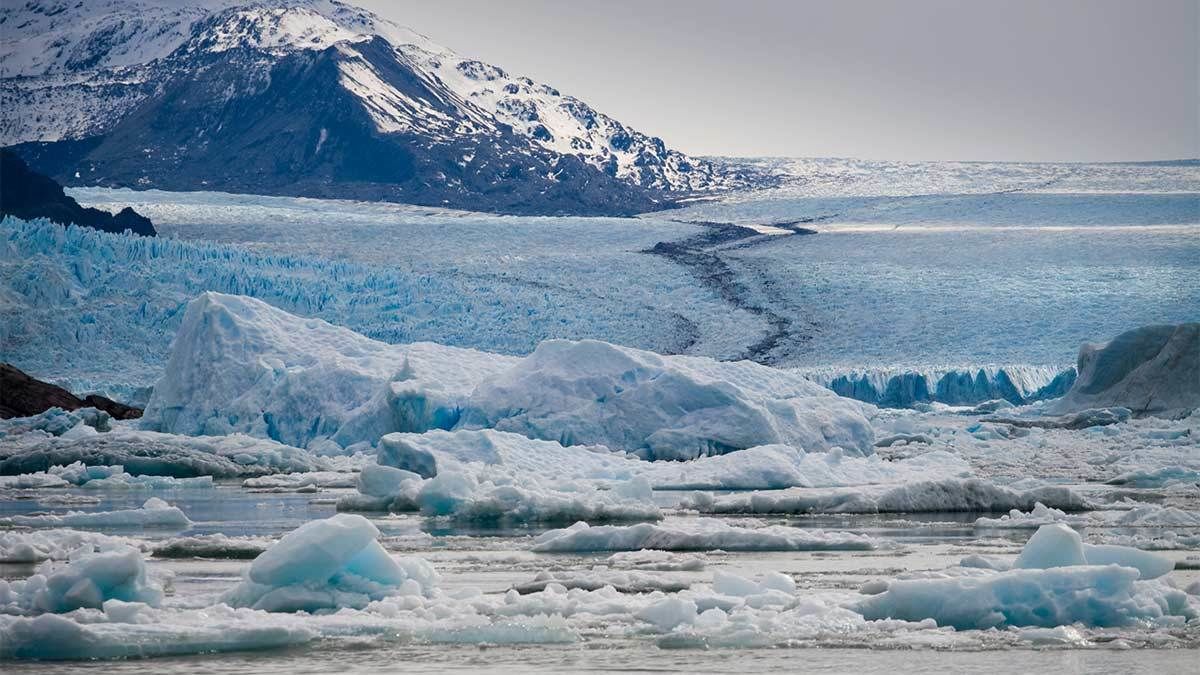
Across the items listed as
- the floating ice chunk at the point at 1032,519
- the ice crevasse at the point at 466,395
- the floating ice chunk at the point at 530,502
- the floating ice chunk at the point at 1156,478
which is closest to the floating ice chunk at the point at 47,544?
the floating ice chunk at the point at 530,502

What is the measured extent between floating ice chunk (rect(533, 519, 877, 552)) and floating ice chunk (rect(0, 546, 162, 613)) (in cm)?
292

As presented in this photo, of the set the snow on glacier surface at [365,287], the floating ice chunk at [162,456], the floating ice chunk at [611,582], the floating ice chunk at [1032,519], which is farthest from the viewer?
the snow on glacier surface at [365,287]

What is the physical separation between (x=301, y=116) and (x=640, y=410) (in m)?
38.1

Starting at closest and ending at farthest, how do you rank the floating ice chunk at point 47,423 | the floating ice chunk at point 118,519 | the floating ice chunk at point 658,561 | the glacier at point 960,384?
the floating ice chunk at point 658,561 < the floating ice chunk at point 118,519 < the floating ice chunk at point 47,423 < the glacier at point 960,384

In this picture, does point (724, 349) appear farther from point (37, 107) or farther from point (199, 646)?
point (37, 107)

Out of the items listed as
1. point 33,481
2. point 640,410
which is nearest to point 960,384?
point 640,410

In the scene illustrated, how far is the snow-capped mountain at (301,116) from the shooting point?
48375 mm

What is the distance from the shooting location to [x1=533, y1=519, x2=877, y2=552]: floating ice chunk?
27.5 ft

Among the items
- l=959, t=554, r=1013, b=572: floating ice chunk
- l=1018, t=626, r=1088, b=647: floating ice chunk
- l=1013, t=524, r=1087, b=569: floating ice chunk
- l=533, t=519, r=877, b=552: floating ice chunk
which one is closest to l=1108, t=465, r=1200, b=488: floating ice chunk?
l=533, t=519, r=877, b=552: floating ice chunk

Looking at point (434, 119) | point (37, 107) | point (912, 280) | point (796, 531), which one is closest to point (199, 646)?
point (796, 531)

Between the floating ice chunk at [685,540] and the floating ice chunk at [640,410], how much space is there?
6.32 meters

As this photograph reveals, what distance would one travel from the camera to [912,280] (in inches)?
1129

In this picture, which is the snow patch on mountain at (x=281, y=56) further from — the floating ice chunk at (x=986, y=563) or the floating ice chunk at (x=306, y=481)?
the floating ice chunk at (x=986, y=563)

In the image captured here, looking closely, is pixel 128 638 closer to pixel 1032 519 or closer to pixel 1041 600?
pixel 1041 600
